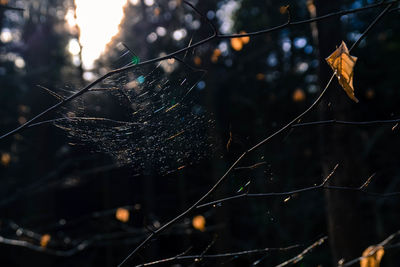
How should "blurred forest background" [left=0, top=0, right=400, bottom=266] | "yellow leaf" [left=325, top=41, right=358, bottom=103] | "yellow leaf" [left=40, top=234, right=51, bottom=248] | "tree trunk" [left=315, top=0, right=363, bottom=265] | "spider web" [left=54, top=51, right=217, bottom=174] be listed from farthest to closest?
"blurred forest background" [left=0, top=0, right=400, bottom=266] → "yellow leaf" [left=40, top=234, right=51, bottom=248] → "tree trunk" [left=315, top=0, right=363, bottom=265] → "spider web" [left=54, top=51, right=217, bottom=174] → "yellow leaf" [left=325, top=41, right=358, bottom=103]

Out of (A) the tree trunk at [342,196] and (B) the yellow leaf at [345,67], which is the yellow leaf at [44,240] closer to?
(A) the tree trunk at [342,196]

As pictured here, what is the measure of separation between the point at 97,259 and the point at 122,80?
1149 cm

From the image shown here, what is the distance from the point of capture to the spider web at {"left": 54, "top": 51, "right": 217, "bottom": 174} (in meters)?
1.42

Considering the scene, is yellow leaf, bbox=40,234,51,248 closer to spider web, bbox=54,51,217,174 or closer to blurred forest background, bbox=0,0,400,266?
blurred forest background, bbox=0,0,400,266

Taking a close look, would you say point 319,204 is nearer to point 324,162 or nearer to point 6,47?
point 324,162

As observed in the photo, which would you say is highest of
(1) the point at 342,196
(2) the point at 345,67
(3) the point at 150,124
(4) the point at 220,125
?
(4) the point at 220,125

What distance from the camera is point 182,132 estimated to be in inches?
57.2

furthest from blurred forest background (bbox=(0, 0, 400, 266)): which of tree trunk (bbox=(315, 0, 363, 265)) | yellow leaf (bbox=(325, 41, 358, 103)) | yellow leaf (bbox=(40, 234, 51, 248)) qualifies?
yellow leaf (bbox=(325, 41, 358, 103))

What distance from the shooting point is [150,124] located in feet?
→ 4.64

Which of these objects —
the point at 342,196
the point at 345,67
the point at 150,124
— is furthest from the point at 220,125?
the point at 345,67

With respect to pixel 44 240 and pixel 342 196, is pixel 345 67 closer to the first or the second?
pixel 342 196

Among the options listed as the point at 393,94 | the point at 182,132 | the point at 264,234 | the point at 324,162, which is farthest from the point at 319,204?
the point at 182,132

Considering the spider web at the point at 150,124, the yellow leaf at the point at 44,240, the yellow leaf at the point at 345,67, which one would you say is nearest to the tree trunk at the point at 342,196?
the spider web at the point at 150,124

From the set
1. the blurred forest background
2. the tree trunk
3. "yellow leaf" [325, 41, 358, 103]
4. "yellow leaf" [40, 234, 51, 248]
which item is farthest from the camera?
the blurred forest background
